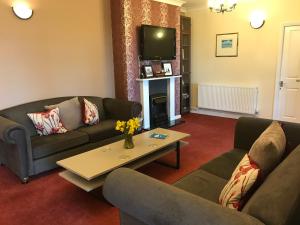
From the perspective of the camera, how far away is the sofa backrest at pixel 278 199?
106 cm

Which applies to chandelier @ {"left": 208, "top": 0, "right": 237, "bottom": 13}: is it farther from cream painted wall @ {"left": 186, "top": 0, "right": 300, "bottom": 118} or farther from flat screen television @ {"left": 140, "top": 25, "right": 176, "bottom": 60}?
cream painted wall @ {"left": 186, "top": 0, "right": 300, "bottom": 118}

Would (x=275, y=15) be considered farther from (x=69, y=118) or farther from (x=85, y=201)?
(x=85, y=201)

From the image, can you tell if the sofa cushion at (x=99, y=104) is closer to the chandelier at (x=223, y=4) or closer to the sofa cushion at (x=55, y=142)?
the sofa cushion at (x=55, y=142)

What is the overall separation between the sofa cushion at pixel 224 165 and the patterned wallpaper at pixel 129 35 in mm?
2654

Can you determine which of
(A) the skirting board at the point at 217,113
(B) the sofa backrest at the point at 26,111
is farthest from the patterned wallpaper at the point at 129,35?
(A) the skirting board at the point at 217,113

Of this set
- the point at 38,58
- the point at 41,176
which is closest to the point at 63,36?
the point at 38,58

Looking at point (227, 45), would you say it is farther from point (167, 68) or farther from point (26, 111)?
point (26, 111)

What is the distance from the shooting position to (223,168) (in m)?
2.19

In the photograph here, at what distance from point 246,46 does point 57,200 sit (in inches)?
183

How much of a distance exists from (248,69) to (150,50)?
2.19 metres

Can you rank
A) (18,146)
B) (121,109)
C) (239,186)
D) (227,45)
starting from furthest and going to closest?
(227,45)
(121,109)
(18,146)
(239,186)

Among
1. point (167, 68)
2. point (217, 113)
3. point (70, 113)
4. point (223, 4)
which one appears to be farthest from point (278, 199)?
point (217, 113)

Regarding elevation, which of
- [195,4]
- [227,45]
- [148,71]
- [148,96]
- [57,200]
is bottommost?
[57,200]

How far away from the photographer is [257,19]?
195 inches
